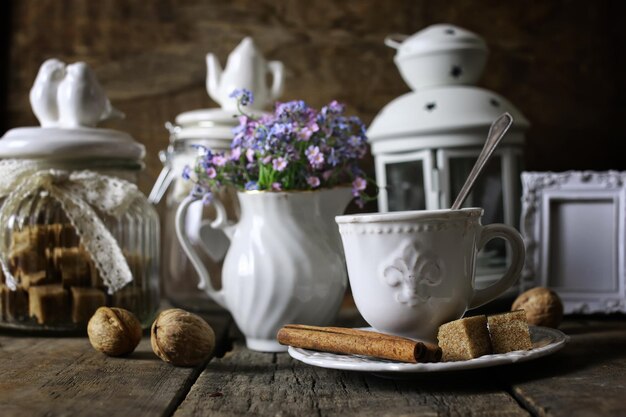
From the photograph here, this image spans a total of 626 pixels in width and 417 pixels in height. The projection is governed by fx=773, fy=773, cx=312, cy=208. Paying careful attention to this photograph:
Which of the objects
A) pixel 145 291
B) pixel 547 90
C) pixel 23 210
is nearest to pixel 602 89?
pixel 547 90

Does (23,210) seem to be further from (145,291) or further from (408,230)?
(408,230)

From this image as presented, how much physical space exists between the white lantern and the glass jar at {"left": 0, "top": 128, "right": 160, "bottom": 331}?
1.24 feet

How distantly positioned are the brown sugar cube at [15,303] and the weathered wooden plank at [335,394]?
319 mm

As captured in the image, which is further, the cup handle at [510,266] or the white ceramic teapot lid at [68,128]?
the white ceramic teapot lid at [68,128]

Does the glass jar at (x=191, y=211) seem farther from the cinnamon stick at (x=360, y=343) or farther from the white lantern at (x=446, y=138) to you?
the cinnamon stick at (x=360, y=343)

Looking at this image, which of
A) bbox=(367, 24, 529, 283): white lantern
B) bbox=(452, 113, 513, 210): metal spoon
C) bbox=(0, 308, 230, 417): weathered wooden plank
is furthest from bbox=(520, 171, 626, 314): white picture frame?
bbox=(0, 308, 230, 417): weathered wooden plank

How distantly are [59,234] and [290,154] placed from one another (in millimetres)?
330

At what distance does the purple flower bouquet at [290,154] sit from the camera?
89 centimetres

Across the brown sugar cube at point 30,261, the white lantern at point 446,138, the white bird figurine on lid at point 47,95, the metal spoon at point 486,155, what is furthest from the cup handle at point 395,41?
the brown sugar cube at point 30,261

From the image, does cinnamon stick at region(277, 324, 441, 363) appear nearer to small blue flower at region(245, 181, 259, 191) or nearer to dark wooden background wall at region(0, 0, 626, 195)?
small blue flower at region(245, 181, 259, 191)

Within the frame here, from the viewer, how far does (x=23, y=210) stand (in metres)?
1.00

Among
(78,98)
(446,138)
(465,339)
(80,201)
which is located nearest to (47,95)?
(78,98)

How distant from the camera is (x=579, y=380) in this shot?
69 centimetres

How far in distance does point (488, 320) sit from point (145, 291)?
508 millimetres
